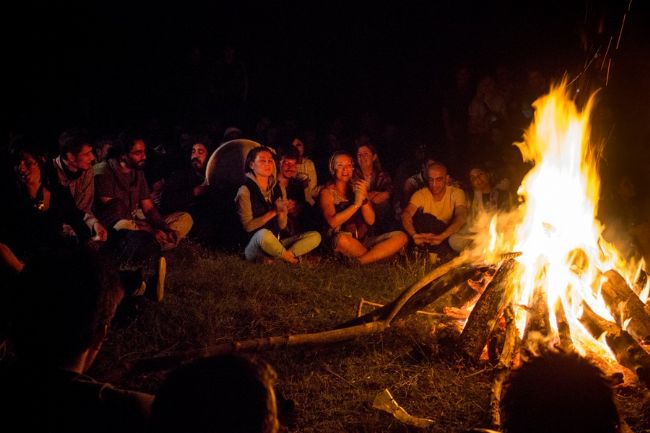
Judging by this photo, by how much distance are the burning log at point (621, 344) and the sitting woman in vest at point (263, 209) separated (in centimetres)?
397

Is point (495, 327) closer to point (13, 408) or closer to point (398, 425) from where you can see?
point (398, 425)

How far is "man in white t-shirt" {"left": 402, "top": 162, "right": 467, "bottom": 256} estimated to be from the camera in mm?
8258

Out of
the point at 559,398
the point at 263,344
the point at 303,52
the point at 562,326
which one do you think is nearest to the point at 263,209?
the point at 263,344

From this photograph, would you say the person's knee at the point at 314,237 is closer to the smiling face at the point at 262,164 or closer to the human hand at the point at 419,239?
the smiling face at the point at 262,164

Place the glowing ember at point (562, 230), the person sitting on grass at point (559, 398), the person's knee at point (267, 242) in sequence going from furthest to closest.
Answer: the person's knee at point (267, 242), the glowing ember at point (562, 230), the person sitting on grass at point (559, 398)

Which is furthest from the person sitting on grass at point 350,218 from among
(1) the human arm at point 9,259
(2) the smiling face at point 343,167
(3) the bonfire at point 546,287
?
(1) the human arm at point 9,259

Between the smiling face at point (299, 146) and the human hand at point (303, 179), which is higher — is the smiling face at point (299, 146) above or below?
above

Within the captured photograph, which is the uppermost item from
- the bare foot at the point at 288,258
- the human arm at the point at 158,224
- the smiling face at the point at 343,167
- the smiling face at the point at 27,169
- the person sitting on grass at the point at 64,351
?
the smiling face at the point at 343,167

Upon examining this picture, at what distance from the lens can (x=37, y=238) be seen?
5.87m

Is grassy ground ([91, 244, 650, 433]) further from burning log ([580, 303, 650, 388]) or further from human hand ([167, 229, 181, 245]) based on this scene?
human hand ([167, 229, 181, 245])

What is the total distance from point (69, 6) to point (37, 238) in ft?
28.1

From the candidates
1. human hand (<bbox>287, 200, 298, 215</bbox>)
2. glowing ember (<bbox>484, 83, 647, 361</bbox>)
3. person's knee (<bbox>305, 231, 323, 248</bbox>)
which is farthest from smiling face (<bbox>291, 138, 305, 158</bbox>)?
glowing ember (<bbox>484, 83, 647, 361</bbox>)

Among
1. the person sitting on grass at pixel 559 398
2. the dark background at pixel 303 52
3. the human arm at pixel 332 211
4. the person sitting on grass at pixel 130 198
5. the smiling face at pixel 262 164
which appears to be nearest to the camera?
the person sitting on grass at pixel 559 398

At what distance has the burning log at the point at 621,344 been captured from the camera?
3865 mm
